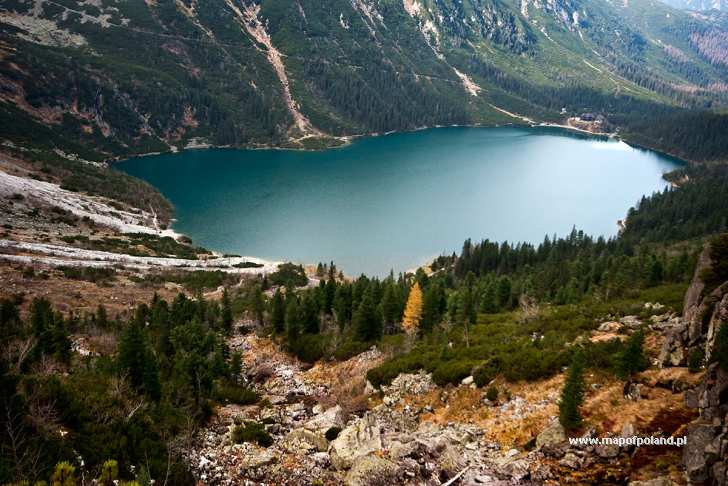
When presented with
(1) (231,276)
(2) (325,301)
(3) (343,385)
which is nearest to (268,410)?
(3) (343,385)

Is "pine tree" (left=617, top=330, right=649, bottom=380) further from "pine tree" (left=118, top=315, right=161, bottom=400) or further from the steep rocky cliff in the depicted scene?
"pine tree" (left=118, top=315, right=161, bottom=400)

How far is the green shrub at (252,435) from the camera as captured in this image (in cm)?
2608

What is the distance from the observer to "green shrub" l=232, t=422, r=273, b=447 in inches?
1027

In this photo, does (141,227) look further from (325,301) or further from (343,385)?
Answer: (343,385)

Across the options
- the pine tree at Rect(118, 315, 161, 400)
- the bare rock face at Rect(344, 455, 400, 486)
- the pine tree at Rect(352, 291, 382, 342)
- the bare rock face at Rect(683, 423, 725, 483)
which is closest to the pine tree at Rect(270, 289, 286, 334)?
the pine tree at Rect(352, 291, 382, 342)

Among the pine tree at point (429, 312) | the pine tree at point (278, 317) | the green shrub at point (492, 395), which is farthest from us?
the pine tree at point (278, 317)

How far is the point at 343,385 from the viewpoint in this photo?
39.9m

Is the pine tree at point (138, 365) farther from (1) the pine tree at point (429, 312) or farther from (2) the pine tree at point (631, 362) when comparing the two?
(1) the pine tree at point (429, 312)

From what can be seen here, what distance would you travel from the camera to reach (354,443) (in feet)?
81.4

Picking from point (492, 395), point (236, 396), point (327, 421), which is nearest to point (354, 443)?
point (327, 421)

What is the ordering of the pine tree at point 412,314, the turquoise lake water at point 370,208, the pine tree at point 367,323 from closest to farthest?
the pine tree at point 367,323
the pine tree at point 412,314
the turquoise lake water at point 370,208

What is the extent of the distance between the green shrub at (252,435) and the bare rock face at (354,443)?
3.67 meters

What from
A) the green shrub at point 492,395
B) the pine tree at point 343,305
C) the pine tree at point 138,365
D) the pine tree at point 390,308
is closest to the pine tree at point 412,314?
the pine tree at point 390,308

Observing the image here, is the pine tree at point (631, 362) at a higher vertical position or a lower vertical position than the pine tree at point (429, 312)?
higher
